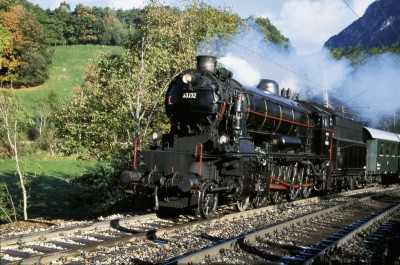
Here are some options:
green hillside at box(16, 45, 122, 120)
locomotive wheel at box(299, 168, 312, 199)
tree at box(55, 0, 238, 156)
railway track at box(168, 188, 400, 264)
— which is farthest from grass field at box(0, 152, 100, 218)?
green hillside at box(16, 45, 122, 120)

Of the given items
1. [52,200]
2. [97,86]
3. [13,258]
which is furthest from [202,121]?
[52,200]

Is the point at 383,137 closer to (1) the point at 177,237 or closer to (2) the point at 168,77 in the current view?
(2) the point at 168,77

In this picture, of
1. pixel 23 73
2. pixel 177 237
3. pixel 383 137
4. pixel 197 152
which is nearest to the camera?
pixel 177 237

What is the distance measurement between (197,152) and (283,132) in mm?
4501

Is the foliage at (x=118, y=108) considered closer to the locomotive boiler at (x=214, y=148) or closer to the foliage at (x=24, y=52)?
the locomotive boiler at (x=214, y=148)

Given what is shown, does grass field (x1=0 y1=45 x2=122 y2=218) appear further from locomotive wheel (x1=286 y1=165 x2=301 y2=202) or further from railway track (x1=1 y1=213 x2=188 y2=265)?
locomotive wheel (x1=286 y1=165 x2=301 y2=202)

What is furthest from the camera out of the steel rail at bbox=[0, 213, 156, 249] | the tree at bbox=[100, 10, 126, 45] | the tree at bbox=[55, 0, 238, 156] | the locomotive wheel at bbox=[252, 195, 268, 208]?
the tree at bbox=[100, 10, 126, 45]

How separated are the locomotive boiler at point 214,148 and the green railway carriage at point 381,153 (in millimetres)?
11352

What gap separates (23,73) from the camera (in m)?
57.1

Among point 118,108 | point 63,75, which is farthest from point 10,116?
point 63,75

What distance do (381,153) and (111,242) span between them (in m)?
20.4

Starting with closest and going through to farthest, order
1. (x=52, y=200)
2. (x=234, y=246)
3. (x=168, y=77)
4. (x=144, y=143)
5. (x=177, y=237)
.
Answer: (x=234, y=246), (x=177, y=237), (x=144, y=143), (x=168, y=77), (x=52, y=200)

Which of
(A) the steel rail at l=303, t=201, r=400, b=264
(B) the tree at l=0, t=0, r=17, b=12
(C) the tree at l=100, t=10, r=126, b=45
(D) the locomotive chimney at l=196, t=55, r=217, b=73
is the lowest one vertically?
(A) the steel rail at l=303, t=201, r=400, b=264

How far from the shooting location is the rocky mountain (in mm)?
106194
